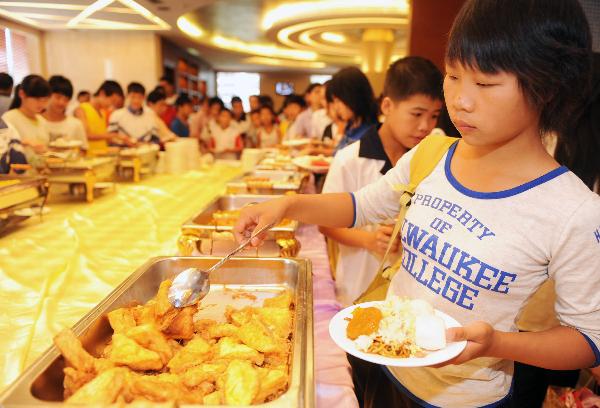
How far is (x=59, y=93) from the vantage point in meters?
4.26

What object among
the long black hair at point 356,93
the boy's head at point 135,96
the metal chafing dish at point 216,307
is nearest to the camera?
the metal chafing dish at point 216,307

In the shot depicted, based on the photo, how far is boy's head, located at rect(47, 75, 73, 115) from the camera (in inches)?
167

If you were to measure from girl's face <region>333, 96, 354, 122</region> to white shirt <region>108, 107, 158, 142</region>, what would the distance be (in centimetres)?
374

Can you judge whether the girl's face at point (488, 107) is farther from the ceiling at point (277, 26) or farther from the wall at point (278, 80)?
the wall at point (278, 80)

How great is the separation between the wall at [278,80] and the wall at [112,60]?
10404mm

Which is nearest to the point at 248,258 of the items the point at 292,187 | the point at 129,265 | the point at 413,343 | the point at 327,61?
the point at 413,343

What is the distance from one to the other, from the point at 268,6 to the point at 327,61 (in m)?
8.65

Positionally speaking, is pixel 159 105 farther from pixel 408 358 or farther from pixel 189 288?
pixel 408 358

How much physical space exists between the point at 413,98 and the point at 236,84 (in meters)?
19.6

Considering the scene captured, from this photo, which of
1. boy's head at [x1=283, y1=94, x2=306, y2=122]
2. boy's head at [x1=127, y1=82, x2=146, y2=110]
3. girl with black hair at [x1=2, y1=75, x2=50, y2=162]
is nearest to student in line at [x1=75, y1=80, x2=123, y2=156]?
boy's head at [x1=127, y1=82, x2=146, y2=110]

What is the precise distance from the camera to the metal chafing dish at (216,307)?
674 mm

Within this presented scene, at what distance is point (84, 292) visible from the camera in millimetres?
Answer: 1648

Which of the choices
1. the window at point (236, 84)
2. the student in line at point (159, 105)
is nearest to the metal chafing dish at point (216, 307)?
the student in line at point (159, 105)

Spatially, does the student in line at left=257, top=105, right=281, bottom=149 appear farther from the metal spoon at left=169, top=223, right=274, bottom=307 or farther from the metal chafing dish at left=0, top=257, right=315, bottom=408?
the metal spoon at left=169, top=223, right=274, bottom=307
